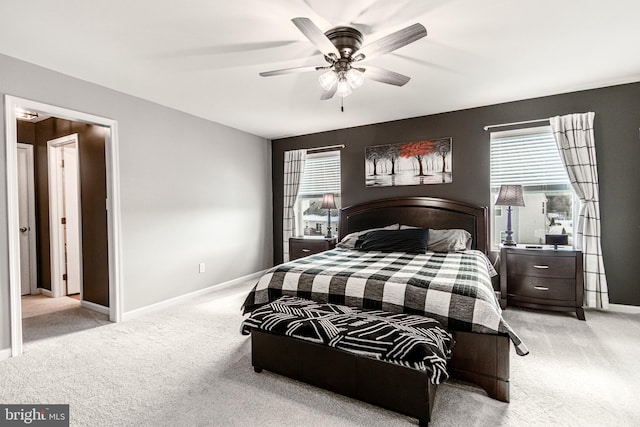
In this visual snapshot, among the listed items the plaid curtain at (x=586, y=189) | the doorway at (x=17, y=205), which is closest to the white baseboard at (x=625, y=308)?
the plaid curtain at (x=586, y=189)

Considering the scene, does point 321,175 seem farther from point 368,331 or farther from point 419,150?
point 368,331

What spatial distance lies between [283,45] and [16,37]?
1972mm

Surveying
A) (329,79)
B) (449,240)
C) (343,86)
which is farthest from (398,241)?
(329,79)

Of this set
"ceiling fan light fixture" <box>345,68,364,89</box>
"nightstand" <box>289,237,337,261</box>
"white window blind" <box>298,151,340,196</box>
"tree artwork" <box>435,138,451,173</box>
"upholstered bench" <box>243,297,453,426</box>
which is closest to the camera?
"upholstered bench" <box>243,297,453,426</box>

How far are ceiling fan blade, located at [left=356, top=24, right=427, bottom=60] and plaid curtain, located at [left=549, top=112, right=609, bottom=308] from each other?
8.74 feet

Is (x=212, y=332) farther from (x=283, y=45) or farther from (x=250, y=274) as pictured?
(x=283, y=45)

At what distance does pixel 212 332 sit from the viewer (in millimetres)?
2969

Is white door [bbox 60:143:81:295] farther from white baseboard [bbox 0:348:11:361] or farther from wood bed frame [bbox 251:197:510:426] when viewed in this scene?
wood bed frame [bbox 251:197:510:426]

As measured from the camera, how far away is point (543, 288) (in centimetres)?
331

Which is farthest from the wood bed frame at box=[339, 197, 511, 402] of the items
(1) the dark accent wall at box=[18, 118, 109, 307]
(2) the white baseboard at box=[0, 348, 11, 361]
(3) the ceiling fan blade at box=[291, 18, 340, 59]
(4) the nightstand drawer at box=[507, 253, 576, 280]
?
(2) the white baseboard at box=[0, 348, 11, 361]

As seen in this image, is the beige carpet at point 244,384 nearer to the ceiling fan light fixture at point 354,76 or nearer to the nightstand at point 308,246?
the nightstand at point 308,246

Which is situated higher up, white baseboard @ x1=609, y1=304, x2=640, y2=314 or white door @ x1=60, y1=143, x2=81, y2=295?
white door @ x1=60, y1=143, x2=81, y2=295

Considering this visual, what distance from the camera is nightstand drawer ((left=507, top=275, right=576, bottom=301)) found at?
322cm

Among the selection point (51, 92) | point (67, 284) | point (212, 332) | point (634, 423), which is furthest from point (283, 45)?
point (67, 284)
